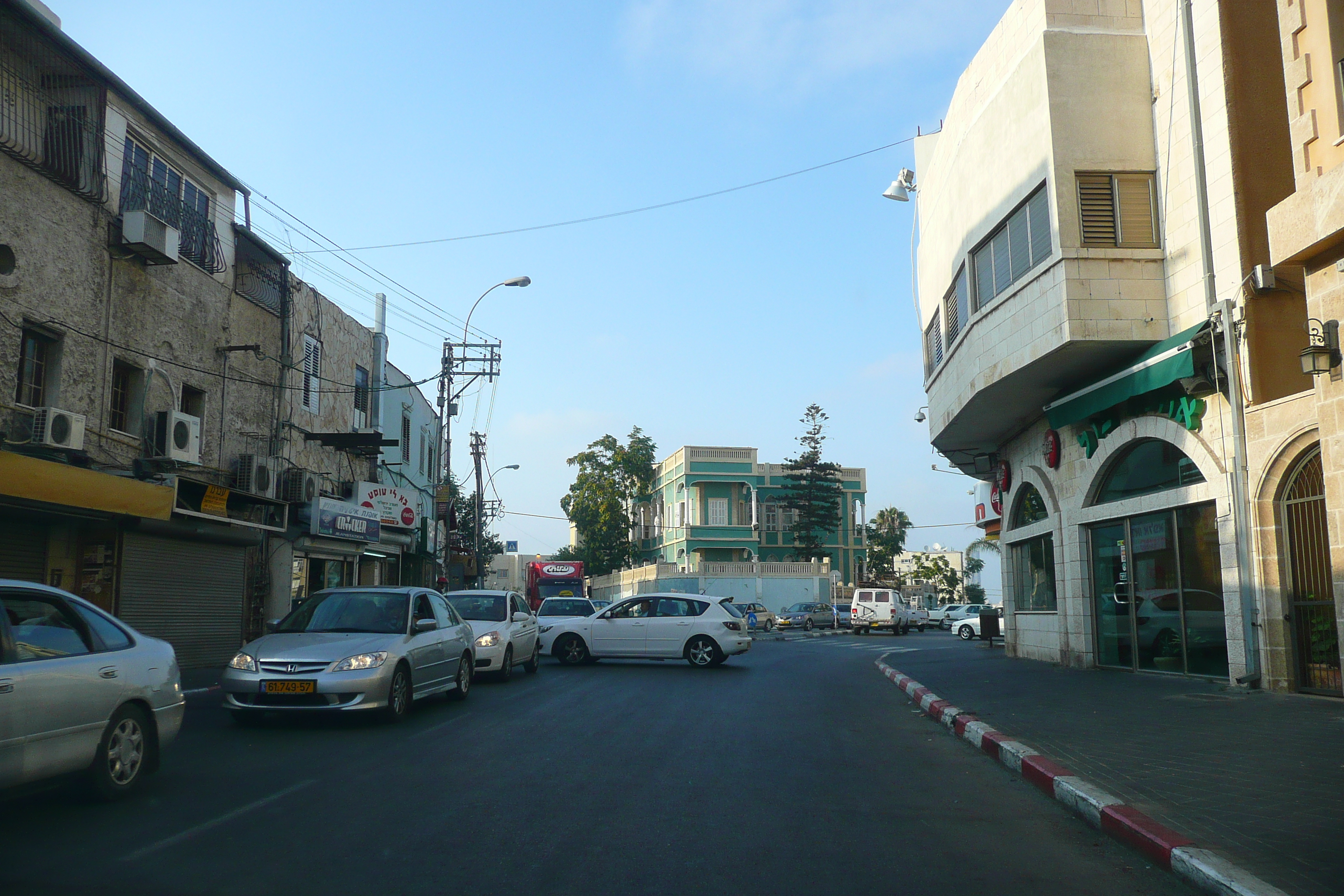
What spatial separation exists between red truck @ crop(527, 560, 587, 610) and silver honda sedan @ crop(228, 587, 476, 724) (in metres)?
34.8

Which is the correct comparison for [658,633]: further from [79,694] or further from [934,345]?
[79,694]

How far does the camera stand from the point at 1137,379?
15.2 metres

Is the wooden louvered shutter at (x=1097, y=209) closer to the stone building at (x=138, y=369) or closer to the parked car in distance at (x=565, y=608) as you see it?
the parked car in distance at (x=565, y=608)

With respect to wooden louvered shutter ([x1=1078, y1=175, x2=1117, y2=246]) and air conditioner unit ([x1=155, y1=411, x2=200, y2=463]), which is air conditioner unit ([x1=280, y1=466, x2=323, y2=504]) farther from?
wooden louvered shutter ([x1=1078, y1=175, x2=1117, y2=246])

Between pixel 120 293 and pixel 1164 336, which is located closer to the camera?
pixel 1164 336

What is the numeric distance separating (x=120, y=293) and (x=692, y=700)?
11.5 m

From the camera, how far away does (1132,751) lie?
28.3 feet

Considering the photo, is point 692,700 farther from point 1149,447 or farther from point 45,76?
point 45,76

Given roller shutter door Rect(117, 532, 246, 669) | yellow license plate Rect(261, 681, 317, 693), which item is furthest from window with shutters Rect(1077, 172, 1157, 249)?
roller shutter door Rect(117, 532, 246, 669)

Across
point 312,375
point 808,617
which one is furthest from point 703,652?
point 808,617

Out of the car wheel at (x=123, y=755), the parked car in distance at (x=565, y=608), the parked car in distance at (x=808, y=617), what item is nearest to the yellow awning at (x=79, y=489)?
the car wheel at (x=123, y=755)

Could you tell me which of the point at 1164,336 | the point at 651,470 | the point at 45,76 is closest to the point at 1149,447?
the point at 1164,336

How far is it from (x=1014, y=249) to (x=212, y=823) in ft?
50.7

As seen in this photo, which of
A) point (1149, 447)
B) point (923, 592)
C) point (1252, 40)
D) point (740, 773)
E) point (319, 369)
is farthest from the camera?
point (923, 592)
